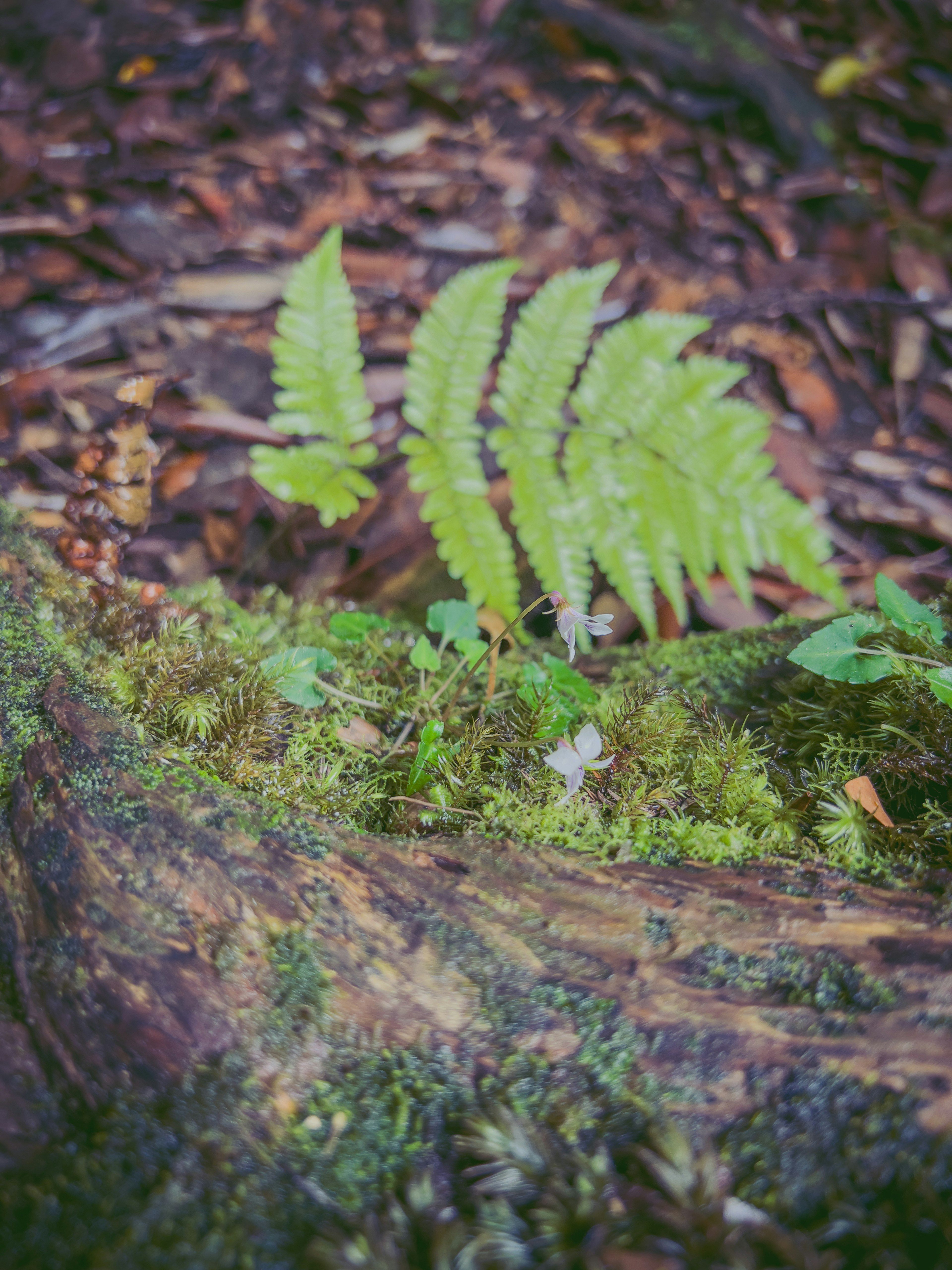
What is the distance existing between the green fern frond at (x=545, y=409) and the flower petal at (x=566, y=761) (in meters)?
1.14

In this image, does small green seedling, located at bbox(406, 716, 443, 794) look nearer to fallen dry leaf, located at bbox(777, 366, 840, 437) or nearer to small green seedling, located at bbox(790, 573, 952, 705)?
small green seedling, located at bbox(790, 573, 952, 705)

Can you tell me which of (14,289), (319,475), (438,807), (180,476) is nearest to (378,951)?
(438,807)

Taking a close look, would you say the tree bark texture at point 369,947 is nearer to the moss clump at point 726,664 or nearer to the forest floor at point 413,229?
the moss clump at point 726,664

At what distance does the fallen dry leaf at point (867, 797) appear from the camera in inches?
62.4

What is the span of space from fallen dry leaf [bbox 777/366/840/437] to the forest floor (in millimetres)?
13

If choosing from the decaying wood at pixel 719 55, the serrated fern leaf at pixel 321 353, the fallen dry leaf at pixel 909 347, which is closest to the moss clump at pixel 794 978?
the serrated fern leaf at pixel 321 353

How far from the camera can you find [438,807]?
1623 mm

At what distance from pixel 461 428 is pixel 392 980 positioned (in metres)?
2.00

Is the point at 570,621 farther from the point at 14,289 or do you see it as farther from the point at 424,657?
the point at 14,289

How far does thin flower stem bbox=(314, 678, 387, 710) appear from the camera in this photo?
1.85m

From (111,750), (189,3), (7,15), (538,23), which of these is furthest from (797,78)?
(111,750)

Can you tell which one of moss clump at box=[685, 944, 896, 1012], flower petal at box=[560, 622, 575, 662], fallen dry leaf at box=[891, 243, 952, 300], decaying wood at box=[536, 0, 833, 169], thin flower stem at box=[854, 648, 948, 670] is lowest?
moss clump at box=[685, 944, 896, 1012]

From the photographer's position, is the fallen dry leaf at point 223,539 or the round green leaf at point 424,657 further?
the fallen dry leaf at point 223,539

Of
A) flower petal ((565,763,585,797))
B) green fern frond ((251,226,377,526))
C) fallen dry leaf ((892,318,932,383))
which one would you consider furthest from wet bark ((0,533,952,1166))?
fallen dry leaf ((892,318,932,383))
